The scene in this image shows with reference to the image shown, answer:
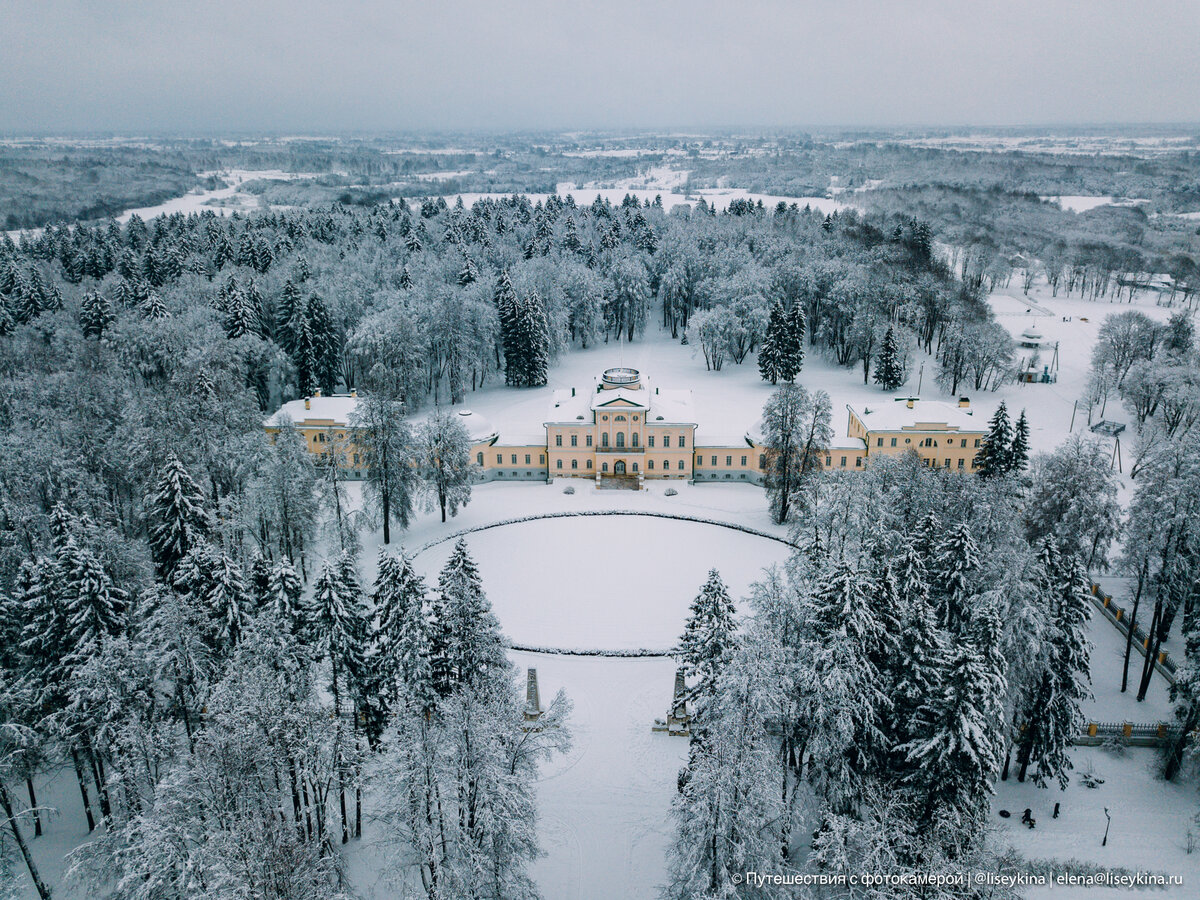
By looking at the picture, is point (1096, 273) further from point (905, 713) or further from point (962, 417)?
point (905, 713)

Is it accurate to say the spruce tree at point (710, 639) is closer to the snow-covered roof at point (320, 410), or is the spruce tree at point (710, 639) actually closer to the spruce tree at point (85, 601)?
the spruce tree at point (85, 601)

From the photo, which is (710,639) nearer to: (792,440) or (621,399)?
(792,440)

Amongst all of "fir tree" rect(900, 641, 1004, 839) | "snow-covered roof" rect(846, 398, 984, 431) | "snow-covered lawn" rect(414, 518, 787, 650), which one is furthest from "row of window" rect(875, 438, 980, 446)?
"fir tree" rect(900, 641, 1004, 839)

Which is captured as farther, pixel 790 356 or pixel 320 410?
pixel 790 356

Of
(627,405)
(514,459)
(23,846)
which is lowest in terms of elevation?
(514,459)

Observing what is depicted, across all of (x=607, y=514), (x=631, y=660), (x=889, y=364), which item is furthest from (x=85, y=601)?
(x=889, y=364)

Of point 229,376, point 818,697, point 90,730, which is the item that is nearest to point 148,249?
point 229,376

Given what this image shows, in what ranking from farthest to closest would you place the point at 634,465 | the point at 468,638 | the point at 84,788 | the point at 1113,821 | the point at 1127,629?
the point at 634,465, the point at 1127,629, the point at 1113,821, the point at 468,638, the point at 84,788
